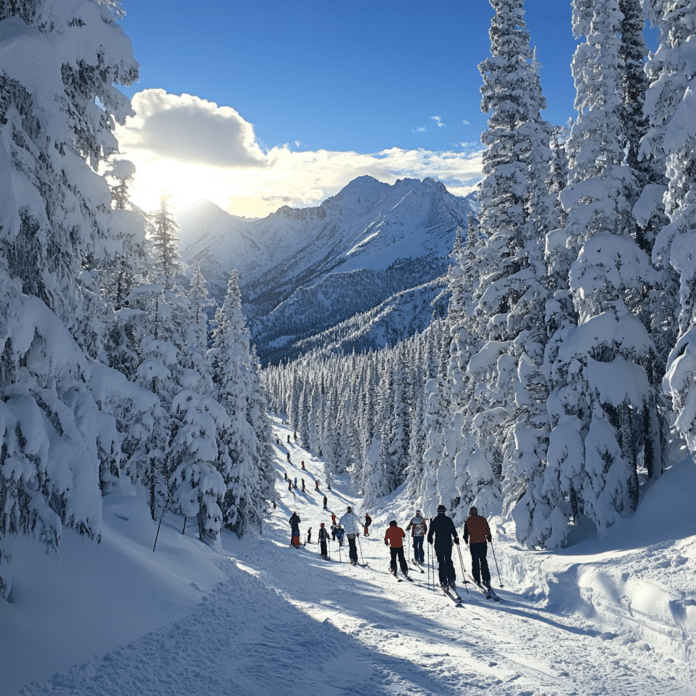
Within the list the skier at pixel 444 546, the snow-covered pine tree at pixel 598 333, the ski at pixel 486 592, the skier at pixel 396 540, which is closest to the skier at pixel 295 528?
the skier at pixel 396 540

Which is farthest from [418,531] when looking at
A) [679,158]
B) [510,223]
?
[679,158]

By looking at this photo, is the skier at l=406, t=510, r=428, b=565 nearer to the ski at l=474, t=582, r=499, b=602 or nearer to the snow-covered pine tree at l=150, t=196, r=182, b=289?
the ski at l=474, t=582, r=499, b=602

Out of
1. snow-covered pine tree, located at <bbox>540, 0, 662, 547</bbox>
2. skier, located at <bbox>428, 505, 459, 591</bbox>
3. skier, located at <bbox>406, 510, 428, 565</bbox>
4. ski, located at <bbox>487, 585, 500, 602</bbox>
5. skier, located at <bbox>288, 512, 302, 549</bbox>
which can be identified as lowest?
skier, located at <bbox>288, 512, 302, 549</bbox>

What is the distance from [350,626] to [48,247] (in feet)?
25.2

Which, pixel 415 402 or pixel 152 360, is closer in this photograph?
pixel 152 360

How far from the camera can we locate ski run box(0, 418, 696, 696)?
20.3 feet

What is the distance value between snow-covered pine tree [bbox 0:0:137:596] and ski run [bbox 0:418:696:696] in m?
1.23

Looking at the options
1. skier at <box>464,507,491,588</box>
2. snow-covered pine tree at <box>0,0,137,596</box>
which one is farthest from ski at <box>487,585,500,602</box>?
snow-covered pine tree at <box>0,0,137,596</box>

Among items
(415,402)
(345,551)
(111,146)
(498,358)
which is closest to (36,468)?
(111,146)

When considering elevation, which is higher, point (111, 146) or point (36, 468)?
point (111, 146)

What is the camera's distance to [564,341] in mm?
13734

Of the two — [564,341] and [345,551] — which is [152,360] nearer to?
[564,341]

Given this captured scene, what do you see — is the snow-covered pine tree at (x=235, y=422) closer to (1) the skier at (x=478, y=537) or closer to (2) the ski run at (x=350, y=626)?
(2) the ski run at (x=350, y=626)

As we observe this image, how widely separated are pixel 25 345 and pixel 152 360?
38.8 feet
